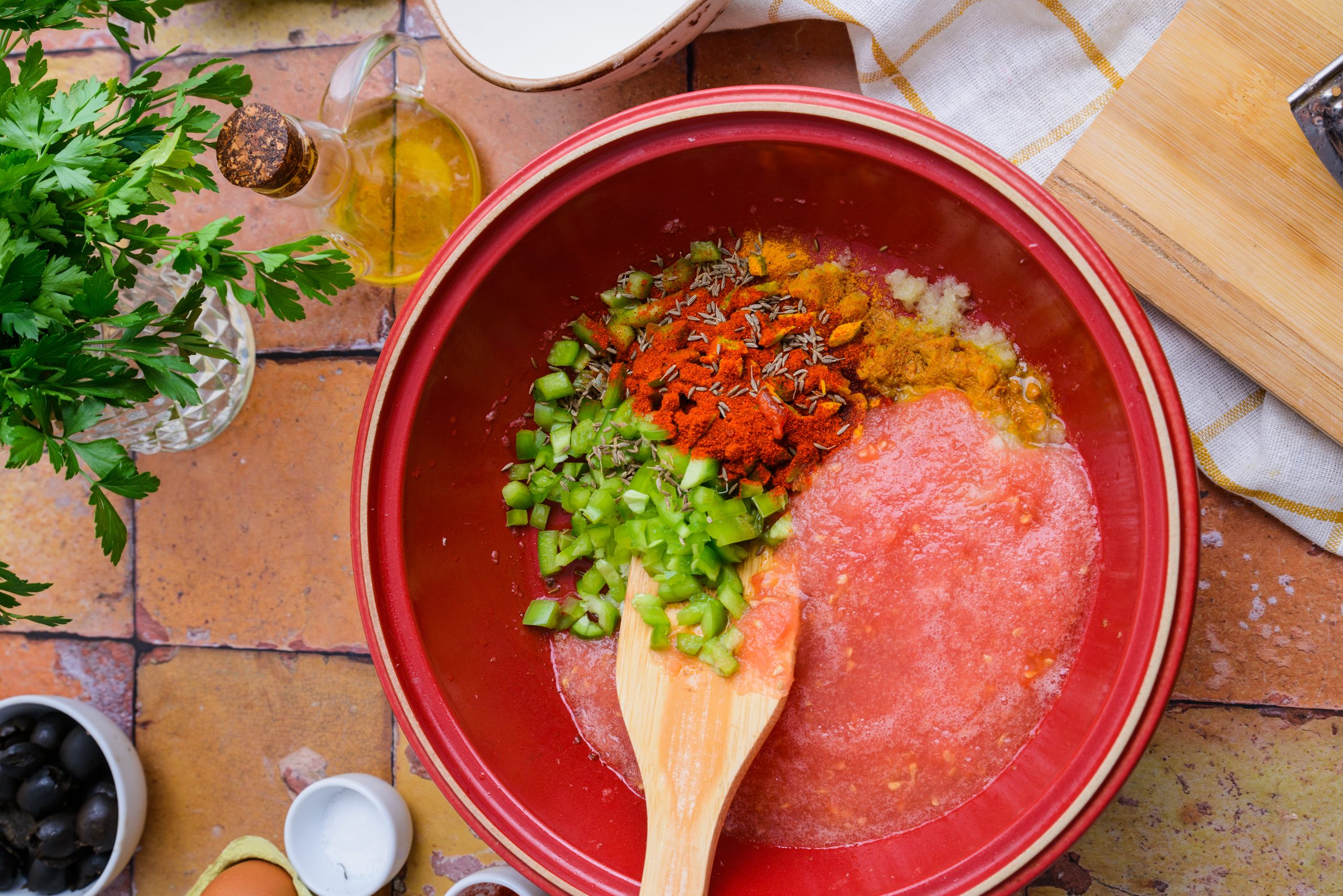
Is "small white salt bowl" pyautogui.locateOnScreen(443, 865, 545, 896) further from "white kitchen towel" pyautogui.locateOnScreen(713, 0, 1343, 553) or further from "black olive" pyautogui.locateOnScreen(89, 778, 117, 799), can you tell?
"white kitchen towel" pyautogui.locateOnScreen(713, 0, 1343, 553)

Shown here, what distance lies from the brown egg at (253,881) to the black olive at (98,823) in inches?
7.9

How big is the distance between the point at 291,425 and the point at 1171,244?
5.04 feet

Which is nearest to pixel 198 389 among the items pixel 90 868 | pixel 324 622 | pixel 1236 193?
pixel 324 622

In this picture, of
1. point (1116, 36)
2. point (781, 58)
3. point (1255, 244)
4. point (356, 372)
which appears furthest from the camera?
point (356, 372)

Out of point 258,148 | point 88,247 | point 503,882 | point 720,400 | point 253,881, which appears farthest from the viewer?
point 253,881

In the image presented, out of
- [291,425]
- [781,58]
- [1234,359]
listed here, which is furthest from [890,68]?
[291,425]

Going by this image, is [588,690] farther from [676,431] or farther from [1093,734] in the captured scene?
[1093,734]

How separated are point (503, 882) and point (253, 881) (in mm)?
489

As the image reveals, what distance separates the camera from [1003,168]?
1.16 m

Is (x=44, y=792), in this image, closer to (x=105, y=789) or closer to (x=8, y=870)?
A: (x=105, y=789)

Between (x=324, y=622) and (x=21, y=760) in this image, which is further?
(x=324, y=622)

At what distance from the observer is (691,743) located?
4.19ft

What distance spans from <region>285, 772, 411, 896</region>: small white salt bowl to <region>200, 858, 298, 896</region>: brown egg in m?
0.05

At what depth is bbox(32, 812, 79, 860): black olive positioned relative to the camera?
154 cm
